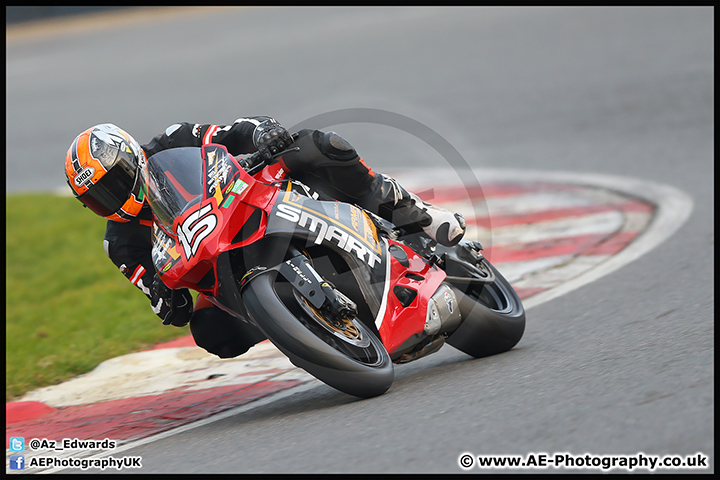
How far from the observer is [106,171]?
3.91m

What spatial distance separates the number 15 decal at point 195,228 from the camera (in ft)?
11.8

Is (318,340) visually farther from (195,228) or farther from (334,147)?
(334,147)

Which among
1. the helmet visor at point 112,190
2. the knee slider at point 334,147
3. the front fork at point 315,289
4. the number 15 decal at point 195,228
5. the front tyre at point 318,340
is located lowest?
the front tyre at point 318,340

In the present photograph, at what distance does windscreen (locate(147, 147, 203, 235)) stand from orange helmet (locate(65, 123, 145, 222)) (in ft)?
0.32

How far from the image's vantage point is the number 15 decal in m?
3.61

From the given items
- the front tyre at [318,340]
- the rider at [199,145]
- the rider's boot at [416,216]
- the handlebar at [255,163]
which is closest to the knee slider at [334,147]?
the rider at [199,145]

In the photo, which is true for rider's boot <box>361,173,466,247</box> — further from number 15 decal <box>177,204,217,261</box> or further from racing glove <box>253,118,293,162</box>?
number 15 decal <box>177,204,217,261</box>

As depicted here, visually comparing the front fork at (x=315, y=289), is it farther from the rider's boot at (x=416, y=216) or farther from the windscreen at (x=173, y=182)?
the rider's boot at (x=416, y=216)

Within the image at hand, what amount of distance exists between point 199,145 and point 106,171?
22.5 inches

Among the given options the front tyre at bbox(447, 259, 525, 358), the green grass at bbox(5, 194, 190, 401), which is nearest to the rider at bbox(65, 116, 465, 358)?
the front tyre at bbox(447, 259, 525, 358)

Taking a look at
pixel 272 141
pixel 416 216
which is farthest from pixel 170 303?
pixel 416 216

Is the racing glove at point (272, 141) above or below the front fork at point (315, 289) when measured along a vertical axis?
above

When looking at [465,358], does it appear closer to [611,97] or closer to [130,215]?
[130,215]
